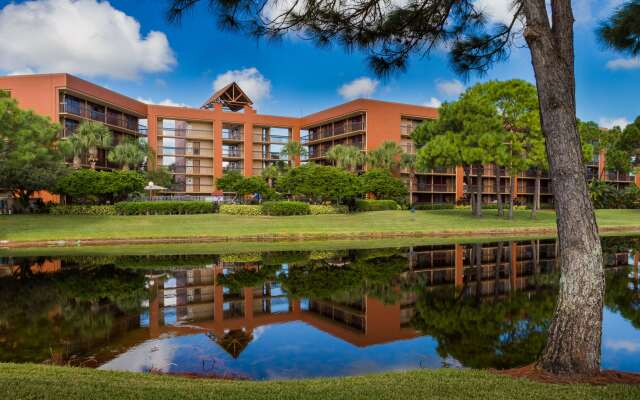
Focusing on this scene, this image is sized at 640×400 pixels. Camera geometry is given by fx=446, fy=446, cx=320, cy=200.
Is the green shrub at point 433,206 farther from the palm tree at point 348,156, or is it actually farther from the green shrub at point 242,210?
the green shrub at point 242,210

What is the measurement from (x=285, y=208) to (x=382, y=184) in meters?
13.2

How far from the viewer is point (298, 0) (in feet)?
24.3

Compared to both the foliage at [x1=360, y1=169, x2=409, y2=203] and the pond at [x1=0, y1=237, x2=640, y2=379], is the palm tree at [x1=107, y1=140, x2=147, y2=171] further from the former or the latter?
the pond at [x1=0, y1=237, x2=640, y2=379]

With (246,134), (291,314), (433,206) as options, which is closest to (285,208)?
(433,206)

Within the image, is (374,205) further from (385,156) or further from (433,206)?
(433,206)

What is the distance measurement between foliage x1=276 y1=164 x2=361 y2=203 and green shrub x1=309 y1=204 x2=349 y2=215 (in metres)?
1.05

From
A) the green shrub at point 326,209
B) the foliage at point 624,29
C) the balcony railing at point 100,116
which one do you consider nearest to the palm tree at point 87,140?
the balcony railing at point 100,116

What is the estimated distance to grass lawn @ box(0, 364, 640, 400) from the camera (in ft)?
15.3

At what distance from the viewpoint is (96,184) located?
36.8m

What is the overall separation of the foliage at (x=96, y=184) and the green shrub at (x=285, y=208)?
11756mm

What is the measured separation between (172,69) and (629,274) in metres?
23.4

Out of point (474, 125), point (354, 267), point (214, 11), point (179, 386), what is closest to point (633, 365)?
point (179, 386)

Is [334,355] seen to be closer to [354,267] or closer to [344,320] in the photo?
[344,320]

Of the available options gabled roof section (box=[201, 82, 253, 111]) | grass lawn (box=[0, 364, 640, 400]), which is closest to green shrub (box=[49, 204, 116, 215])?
gabled roof section (box=[201, 82, 253, 111])
